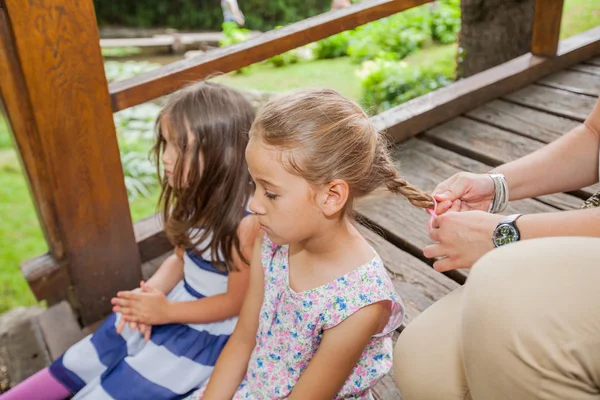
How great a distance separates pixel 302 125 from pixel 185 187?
0.64m

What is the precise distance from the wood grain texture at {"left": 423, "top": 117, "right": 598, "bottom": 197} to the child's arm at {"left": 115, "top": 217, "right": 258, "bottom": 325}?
110cm

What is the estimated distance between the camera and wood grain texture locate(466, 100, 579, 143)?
95.4 inches

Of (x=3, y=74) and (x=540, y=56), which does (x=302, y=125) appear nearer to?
(x=3, y=74)

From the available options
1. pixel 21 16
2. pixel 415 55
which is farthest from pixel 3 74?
pixel 415 55

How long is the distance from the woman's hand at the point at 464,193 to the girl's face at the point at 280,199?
0.35m

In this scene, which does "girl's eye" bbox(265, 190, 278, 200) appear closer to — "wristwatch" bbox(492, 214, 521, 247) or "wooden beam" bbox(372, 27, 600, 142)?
"wristwatch" bbox(492, 214, 521, 247)

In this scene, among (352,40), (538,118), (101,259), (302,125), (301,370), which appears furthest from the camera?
(352,40)

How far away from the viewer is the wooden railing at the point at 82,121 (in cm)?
161

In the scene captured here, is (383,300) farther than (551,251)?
Yes

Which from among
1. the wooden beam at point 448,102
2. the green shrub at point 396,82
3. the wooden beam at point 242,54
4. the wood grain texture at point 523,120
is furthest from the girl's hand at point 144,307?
the green shrub at point 396,82

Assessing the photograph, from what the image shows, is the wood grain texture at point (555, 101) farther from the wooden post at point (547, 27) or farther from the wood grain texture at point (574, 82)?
the wooden post at point (547, 27)

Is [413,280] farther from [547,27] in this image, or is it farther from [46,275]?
[547,27]

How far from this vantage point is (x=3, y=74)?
1.65 metres

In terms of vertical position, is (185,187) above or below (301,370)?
above
